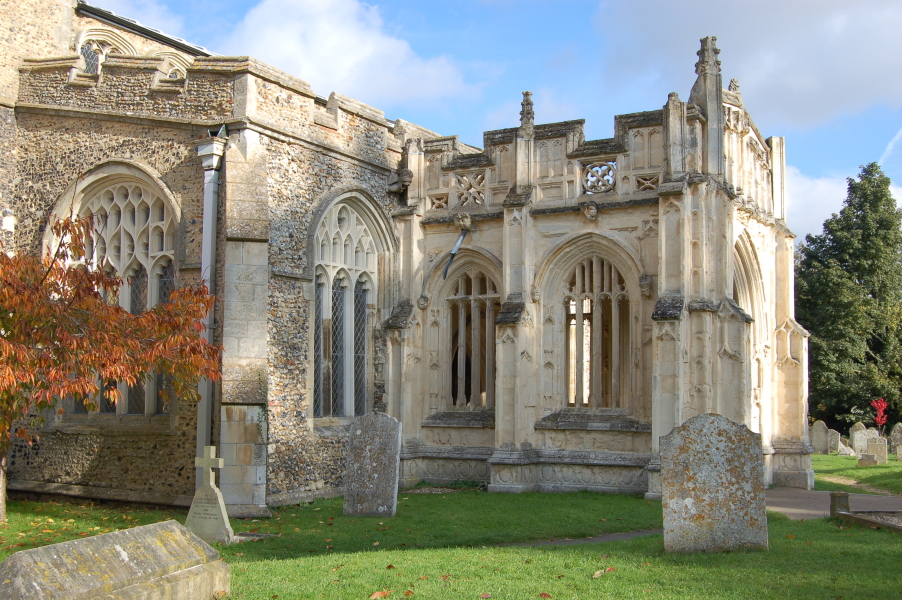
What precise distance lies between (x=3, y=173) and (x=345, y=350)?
7.09 meters

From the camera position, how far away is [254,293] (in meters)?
14.5

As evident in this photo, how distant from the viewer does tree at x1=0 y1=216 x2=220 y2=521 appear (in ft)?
34.3

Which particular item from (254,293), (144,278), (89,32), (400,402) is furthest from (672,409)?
(89,32)

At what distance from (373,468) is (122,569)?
7128 mm

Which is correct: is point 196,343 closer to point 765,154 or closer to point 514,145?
point 514,145

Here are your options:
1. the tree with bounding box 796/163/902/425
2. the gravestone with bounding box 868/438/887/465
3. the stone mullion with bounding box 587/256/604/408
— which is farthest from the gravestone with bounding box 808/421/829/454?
the stone mullion with bounding box 587/256/604/408

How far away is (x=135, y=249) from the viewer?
52.4ft

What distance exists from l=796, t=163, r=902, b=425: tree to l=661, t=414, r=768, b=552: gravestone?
2510 cm

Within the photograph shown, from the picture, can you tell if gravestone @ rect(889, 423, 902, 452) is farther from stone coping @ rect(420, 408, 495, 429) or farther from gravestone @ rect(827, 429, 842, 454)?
stone coping @ rect(420, 408, 495, 429)

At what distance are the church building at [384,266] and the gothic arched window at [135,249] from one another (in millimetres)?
41

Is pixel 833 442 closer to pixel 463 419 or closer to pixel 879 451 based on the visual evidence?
pixel 879 451

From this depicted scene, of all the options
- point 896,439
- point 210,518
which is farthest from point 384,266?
point 896,439

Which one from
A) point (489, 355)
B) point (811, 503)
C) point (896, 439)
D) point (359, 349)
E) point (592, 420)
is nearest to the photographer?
point (811, 503)

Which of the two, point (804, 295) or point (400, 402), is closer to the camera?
point (400, 402)
